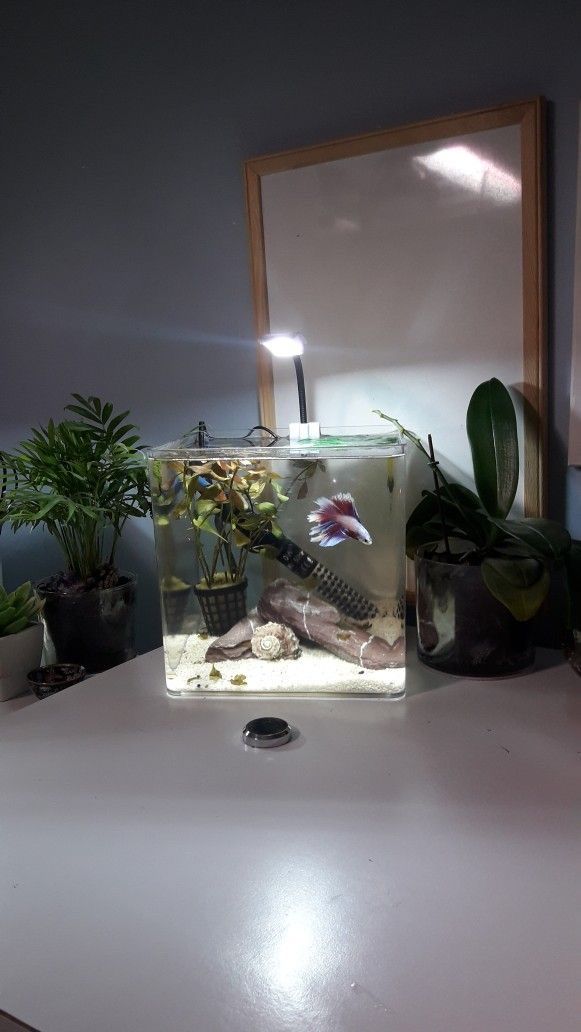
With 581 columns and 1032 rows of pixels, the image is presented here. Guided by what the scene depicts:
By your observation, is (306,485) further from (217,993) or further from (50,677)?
(217,993)

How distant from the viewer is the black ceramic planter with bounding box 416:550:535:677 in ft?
2.99

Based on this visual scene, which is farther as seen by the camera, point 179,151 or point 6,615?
point 179,151

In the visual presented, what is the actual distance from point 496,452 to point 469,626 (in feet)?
0.70

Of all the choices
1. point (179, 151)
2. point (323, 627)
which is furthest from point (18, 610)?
point (179, 151)

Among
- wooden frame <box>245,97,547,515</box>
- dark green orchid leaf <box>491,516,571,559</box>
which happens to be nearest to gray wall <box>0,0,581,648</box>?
wooden frame <box>245,97,547,515</box>

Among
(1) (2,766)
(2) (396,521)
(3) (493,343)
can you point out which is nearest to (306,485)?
(2) (396,521)

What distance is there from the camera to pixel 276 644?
3.04 ft

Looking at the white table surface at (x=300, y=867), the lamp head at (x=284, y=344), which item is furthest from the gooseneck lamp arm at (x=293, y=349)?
the white table surface at (x=300, y=867)

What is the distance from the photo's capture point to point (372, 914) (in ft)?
1.70

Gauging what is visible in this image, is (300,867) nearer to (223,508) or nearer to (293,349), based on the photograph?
(223,508)

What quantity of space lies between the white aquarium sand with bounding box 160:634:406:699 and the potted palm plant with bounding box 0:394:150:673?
0.22 m

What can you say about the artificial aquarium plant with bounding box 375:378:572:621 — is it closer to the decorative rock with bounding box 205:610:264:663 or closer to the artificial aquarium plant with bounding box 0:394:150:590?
the decorative rock with bounding box 205:610:264:663

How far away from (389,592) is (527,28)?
26.5 inches

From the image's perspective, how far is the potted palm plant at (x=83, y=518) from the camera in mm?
1099
